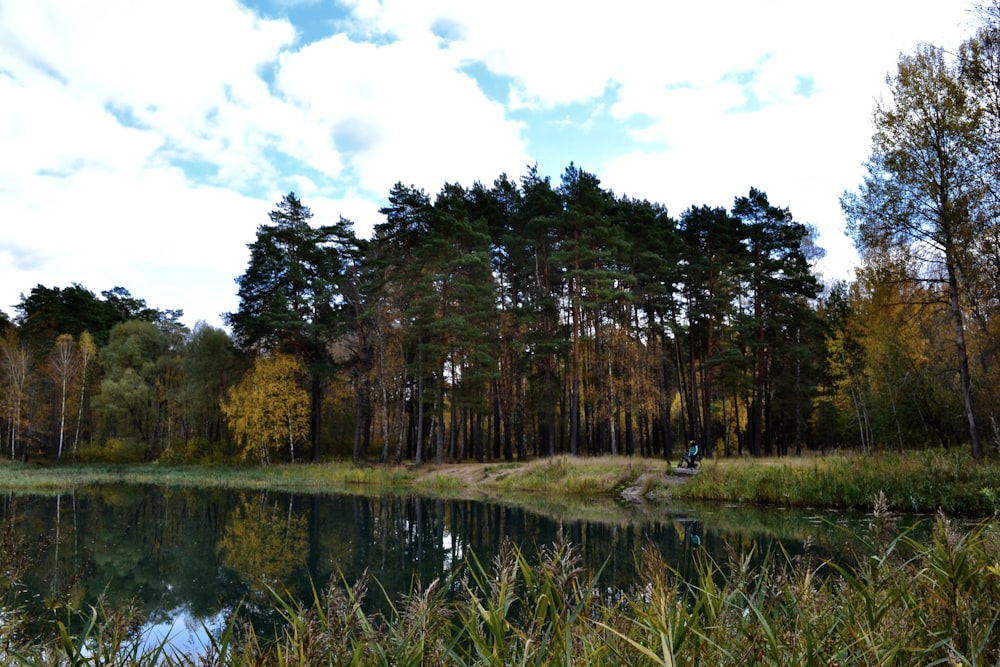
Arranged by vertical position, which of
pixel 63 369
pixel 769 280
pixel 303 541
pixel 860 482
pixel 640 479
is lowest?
pixel 303 541

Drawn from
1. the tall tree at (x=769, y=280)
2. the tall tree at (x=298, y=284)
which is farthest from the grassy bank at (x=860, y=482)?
the tall tree at (x=298, y=284)

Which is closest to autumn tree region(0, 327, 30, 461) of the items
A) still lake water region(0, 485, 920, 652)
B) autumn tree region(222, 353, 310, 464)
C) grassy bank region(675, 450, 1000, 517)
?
autumn tree region(222, 353, 310, 464)

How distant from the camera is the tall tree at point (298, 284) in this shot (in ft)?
119

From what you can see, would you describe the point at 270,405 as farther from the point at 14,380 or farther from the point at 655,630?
the point at 655,630

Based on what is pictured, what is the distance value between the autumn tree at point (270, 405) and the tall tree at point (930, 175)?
3107 cm

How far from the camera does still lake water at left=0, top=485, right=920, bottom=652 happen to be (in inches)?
372

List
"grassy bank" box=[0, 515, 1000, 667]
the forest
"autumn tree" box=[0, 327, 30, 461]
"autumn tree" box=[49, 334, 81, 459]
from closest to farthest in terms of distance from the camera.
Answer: "grassy bank" box=[0, 515, 1000, 667]
the forest
"autumn tree" box=[0, 327, 30, 461]
"autumn tree" box=[49, 334, 81, 459]

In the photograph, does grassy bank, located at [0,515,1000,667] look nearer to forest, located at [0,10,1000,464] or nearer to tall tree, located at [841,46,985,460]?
tall tree, located at [841,46,985,460]

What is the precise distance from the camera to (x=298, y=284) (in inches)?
1475

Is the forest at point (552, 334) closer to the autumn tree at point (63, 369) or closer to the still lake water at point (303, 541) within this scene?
the autumn tree at point (63, 369)

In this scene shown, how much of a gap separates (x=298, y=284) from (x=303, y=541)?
2548 centimetres

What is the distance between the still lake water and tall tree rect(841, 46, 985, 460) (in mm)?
7926

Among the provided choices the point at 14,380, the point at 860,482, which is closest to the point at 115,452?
the point at 14,380

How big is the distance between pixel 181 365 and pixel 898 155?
149 feet
